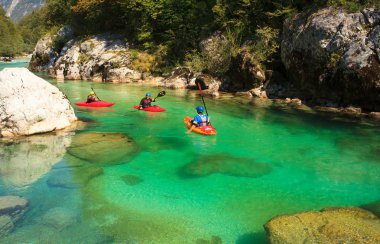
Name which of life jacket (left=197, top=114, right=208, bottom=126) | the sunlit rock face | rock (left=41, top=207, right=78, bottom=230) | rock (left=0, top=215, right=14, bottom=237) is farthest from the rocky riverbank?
rock (left=0, top=215, right=14, bottom=237)

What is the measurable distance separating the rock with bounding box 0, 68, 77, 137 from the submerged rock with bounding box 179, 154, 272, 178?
651 centimetres

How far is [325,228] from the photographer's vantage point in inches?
253

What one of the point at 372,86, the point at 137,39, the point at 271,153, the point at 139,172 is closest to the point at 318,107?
the point at 372,86

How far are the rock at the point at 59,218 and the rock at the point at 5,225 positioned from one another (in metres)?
0.62

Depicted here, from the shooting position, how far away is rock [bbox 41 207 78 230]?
23.5ft

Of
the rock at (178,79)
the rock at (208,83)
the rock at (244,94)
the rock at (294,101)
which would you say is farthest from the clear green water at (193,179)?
the rock at (178,79)

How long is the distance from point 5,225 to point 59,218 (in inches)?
40.8

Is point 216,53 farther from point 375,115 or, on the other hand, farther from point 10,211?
point 10,211

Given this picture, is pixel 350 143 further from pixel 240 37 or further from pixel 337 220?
pixel 240 37

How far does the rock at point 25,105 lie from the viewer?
13.1 m

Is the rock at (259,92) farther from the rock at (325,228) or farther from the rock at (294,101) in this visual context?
the rock at (325,228)

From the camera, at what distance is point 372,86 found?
671 inches

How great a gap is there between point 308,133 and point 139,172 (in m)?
8.22

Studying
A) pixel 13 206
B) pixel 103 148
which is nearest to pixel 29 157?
pixel 103 148
